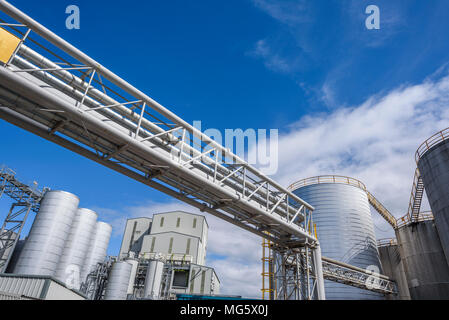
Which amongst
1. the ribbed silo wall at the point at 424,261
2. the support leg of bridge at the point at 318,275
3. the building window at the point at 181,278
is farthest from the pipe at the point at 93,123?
the building window at the point at 181,278

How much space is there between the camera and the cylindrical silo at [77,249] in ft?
86.9

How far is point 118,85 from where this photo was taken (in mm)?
9117

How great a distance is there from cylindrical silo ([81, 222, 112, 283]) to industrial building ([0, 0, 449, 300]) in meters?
0.12

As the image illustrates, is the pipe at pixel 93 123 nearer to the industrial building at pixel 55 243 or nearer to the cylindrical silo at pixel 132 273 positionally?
the industrial building at pixel 55 243

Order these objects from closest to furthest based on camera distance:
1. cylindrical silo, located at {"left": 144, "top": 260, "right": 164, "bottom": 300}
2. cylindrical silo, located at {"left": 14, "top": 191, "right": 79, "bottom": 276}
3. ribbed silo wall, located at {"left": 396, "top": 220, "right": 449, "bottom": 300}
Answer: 1. ribbed silo wall, located at {"left": 396, "top": 220, "right": 449, "bottom": 300}
2. cylindrical silo, located at {"left": 14, "top": 191, "right": 79, "bottom": 276}
3. cylindrical silo, located at {"left": 144, "top": 260, "right": 164, "bottom": 300}

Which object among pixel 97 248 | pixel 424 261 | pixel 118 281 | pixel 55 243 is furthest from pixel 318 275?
pixel 97 248

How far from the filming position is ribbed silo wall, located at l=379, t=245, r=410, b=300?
25.9 meters

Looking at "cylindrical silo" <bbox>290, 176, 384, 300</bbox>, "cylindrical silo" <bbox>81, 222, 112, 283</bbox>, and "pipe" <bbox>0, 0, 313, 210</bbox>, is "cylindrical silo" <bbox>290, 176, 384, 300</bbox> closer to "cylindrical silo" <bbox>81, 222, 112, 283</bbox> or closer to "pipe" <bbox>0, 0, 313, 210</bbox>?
"pipe" <bbox>0, 0, 313, 210</bbox>

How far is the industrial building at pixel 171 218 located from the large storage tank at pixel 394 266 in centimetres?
9

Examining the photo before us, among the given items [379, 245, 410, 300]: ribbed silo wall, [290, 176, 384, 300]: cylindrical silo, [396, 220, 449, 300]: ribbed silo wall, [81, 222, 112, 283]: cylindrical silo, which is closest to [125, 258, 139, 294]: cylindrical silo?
[81, 222, 112, 283]: cylindrical silo

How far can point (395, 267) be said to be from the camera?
27.6 meters
